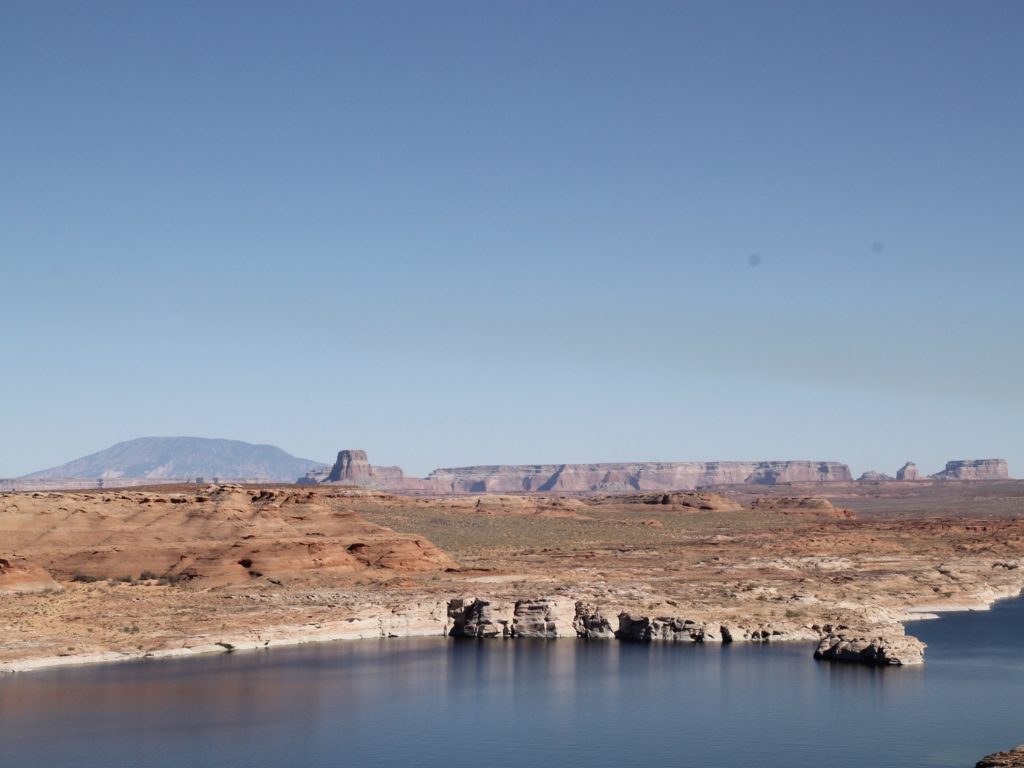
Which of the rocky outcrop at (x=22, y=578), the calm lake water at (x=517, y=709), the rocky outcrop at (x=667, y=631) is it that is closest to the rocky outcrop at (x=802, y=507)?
the rocky outcrop at (x=667, y=631)

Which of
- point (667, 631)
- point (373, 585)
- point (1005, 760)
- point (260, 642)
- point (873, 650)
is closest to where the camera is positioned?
point (1005, 760)

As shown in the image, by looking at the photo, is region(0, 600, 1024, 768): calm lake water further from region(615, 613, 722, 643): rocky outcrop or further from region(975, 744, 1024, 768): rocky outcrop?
region(975, 744, 1024, 768): rocky outcrop

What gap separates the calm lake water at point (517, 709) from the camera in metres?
35.9

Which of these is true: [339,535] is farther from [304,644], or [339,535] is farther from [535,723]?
[535,723]

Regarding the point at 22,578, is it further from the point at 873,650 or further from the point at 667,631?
the point at 873,650

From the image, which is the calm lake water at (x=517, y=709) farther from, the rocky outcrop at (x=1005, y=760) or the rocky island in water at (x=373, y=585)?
the rocky island in water at (x=373, y=585)

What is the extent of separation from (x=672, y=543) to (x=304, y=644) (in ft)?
205

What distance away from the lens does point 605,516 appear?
157125mm

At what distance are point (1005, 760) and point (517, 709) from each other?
54.6 ft

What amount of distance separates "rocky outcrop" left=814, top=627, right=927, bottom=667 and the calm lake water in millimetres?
779

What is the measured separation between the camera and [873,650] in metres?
50.0

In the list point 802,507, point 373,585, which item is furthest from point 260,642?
point 802,507

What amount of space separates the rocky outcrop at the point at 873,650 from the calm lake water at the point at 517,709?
30.7 inches

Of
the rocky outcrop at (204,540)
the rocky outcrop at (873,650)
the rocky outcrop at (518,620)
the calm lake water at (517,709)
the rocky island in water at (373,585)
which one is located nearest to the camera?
the calm lake water at (517,709)
